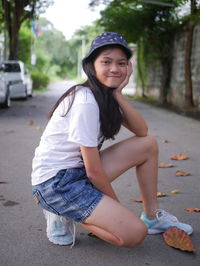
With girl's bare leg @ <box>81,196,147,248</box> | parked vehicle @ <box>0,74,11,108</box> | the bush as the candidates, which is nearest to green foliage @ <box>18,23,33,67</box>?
the bush

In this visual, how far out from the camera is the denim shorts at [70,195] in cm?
264

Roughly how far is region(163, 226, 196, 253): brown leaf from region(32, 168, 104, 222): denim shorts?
25.3 inches

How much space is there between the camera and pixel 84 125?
8.38 ft

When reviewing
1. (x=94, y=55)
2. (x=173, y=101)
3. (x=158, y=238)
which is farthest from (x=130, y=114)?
(x=173, y=101)

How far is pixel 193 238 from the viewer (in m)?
3.06

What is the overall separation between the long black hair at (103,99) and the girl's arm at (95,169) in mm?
200

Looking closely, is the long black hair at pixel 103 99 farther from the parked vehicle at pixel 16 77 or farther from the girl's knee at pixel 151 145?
the parked vehicle at pixel 16 77

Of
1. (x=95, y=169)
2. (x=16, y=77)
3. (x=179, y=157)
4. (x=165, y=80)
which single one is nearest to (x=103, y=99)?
(x=95, y=169)

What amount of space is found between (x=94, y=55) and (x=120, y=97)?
332 mm

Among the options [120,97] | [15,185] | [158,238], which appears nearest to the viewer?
[120,97]

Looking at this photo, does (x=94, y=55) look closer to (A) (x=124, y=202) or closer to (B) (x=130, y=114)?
(B) (x=130, y=114)

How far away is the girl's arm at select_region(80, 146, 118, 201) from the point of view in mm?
2609

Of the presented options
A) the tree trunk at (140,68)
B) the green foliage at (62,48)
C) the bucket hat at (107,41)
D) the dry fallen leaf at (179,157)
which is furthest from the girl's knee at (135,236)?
the green foliage at (62,48)

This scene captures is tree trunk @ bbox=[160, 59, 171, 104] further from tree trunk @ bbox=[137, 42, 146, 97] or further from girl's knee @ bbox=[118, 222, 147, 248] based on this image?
girl's knee @ bbox=[118, 222, 147, 248]
